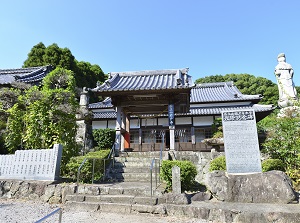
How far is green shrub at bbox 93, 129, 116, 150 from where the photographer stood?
616 inches

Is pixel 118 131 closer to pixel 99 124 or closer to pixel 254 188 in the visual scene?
pixel 254 188

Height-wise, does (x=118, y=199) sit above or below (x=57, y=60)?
below

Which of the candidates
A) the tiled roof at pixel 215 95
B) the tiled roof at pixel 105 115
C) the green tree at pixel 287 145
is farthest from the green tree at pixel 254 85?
the green tree at pixel 287 145

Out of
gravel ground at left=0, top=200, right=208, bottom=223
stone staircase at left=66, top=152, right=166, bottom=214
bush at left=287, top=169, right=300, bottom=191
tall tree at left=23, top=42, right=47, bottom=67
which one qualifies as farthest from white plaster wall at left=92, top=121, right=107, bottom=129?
tall tree at left=23, top=42, right=47, bottom=67

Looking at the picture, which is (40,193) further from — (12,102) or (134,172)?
(12,102)

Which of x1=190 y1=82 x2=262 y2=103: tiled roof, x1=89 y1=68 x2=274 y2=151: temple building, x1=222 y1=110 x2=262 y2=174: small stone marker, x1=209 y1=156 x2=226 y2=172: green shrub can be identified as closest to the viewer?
x1=222 y1=110 x2=262 y2=174: small stone marker

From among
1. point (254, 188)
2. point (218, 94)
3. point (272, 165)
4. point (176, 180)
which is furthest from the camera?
point (218, 94)

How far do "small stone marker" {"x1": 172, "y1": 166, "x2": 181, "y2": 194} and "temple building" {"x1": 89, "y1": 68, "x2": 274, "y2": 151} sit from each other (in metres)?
4.48

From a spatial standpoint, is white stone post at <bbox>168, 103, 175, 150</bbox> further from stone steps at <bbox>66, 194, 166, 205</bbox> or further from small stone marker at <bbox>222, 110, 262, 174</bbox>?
stone steps at <bbox>66, 194, 166, 205</bbox>

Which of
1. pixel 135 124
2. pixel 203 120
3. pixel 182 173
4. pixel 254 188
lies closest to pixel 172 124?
pixel 182 173

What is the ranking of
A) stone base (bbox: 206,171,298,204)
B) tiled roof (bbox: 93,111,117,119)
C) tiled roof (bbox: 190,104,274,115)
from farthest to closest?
tiled roof (bbox: 93,111,117,119)
tiled roof (bbox: 190,104,274,115)
stone base (bbox: 206,171,298,204)

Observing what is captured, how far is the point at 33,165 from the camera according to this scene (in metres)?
7.30

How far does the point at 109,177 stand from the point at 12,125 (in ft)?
14.9

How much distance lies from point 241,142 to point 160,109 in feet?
23.5
